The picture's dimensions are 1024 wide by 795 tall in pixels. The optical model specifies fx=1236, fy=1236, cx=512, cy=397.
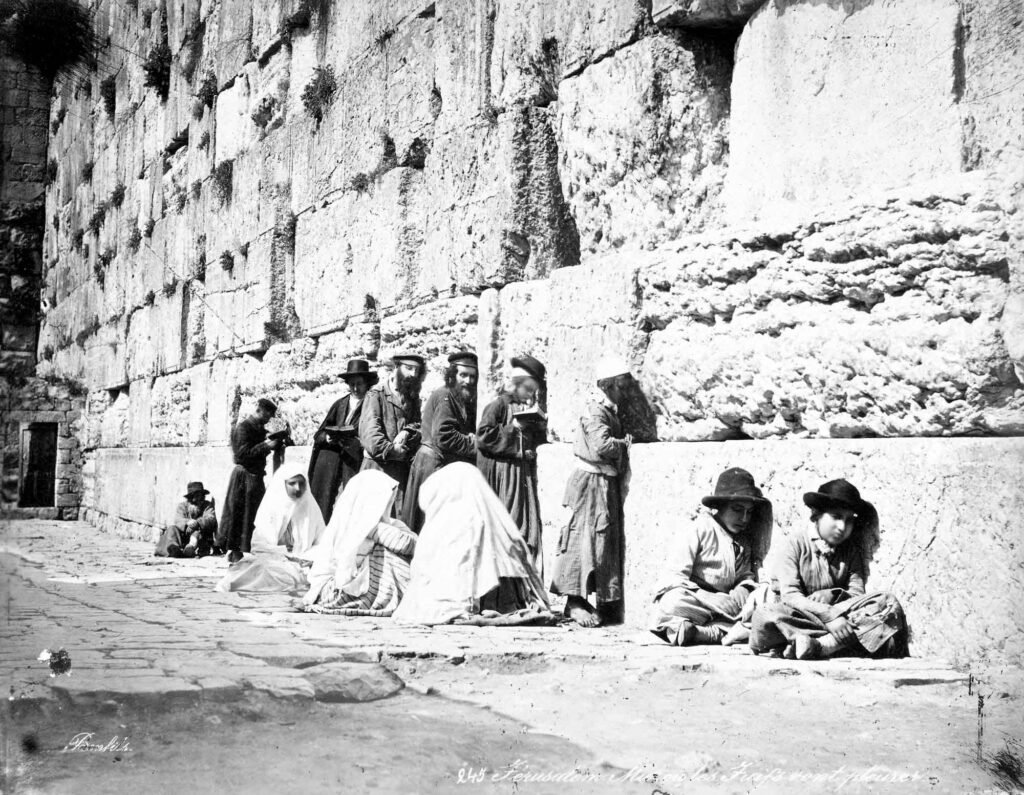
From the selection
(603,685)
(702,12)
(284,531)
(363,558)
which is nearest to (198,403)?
(284,531)

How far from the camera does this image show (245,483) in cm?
1116

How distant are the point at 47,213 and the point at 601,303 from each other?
1795cm

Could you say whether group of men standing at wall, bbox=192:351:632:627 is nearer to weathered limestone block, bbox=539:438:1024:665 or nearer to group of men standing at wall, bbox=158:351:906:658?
group of men standing at wall, bbox=158:351:906:658

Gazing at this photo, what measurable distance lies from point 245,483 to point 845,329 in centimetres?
691

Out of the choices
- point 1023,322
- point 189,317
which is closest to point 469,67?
point 1023,322

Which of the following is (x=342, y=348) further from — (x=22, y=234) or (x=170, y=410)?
(x=22, y=234)

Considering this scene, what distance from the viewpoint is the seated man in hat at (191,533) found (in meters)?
12.1

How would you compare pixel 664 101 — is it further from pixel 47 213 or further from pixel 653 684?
pixel 47 213

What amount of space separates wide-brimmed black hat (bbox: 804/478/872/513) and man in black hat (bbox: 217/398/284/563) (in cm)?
684

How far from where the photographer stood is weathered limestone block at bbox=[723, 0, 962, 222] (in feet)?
18.0

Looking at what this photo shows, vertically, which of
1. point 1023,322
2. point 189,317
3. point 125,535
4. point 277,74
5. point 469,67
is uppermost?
point 277,74

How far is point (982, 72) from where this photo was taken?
5.34 metres

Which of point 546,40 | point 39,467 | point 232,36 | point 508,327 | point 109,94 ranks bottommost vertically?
point 39,467

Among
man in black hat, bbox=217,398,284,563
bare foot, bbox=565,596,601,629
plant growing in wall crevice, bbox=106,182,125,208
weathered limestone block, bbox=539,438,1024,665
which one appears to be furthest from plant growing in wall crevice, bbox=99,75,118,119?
weathered limestone block, bbox=539,438,1024,665
